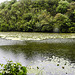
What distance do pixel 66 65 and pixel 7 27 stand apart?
36302 millimetres

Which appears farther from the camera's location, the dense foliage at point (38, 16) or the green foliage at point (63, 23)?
the dense foliage at point (38, 16)

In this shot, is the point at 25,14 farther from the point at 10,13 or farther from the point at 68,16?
the point at 68,16

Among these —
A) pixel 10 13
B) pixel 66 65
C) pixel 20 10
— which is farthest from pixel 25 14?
pixel 66 65

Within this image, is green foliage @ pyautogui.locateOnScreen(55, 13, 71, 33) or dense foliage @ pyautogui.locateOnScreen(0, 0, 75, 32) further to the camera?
dense foliage @ pyautogui.locateOnScreen(0, 0, 75, 32)

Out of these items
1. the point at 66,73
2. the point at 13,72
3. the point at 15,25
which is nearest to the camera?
the point at 13,72

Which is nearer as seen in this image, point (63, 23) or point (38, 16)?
point (63, 23)

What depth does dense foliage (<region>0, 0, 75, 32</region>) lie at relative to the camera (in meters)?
33.5

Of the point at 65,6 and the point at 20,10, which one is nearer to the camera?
the point at 65,6

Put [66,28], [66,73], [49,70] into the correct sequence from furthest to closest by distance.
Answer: [66,28], [49,70], [66,73]

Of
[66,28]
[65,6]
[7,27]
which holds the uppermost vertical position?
[65,6]

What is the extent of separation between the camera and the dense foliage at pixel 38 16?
33469 millimetres

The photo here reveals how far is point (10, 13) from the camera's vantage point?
1802 inches

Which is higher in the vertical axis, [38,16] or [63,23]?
[38,16]

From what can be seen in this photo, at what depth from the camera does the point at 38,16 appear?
1519 inches
